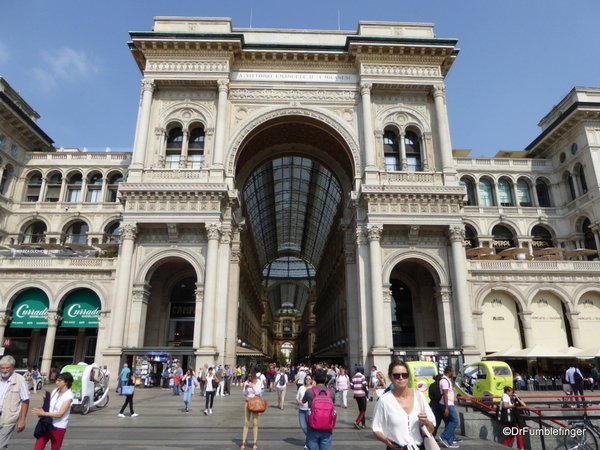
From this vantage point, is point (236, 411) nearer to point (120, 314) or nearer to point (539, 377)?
point (120, 314)

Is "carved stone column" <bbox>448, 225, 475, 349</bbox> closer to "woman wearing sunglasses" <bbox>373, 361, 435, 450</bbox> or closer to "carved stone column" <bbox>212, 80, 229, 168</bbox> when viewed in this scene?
"carved stone column" <bbox>212, 80, 229, 168</bbox>

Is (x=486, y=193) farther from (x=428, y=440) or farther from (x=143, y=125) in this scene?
(x=428, y=440)

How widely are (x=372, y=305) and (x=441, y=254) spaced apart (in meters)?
6.61

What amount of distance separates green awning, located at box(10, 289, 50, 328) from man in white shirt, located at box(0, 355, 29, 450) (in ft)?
93.6

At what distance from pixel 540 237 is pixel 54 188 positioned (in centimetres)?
4789

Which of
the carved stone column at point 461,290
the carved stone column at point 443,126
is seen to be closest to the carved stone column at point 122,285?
the carved stone column at point 461,290

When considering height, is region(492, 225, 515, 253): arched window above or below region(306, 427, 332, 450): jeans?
above

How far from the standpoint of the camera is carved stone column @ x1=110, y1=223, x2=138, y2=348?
26.8 metres

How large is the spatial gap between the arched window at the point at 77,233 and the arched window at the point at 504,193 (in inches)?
1608

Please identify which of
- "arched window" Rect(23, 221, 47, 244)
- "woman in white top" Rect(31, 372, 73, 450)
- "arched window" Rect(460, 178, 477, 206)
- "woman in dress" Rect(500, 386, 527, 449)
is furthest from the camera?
"arched window" Rect(460, 178, 477, 206)

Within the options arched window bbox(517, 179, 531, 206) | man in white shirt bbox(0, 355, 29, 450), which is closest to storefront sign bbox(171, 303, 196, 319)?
man in white shirt bbox(0, 355, 29, 450)

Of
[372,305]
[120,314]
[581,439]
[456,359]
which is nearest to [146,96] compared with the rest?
[120,314]

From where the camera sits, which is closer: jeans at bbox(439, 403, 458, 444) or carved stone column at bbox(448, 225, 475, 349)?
jeans at bbox(439, 403, 458, 444)

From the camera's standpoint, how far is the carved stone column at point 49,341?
98.8 feet
